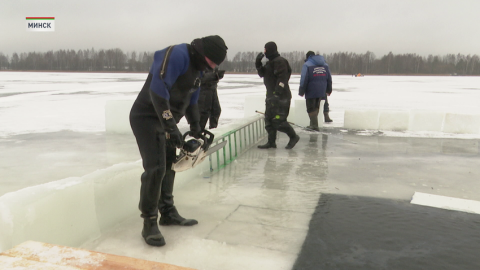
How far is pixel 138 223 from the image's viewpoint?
346 centimetres

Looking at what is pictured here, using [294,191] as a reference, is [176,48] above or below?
above

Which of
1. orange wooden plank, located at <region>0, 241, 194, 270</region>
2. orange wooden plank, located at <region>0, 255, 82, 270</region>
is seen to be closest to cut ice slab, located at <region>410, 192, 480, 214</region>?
orange wooden plank, located at <region>0, 241, 194, 270</region>

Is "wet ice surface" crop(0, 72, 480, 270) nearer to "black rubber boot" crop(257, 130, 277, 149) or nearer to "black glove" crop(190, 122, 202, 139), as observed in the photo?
"black rubber boot" crop(257, 130, 277, 149)

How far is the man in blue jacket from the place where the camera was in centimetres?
848

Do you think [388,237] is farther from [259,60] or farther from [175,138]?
[259,60]

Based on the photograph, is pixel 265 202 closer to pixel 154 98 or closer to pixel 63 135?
pixel 154 98

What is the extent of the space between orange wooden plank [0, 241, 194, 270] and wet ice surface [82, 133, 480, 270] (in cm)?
74

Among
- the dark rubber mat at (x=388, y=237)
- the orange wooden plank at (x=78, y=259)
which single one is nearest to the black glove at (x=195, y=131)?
the dark rubber mat at (x=388, y=237)

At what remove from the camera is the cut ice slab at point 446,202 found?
3.91 metres

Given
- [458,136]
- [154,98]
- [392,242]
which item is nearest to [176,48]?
[154,98]

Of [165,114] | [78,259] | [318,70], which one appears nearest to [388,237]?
[165,114]

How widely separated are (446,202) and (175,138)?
117 inches

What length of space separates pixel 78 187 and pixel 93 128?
6.38m

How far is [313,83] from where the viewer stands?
848cm
